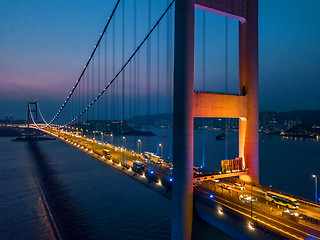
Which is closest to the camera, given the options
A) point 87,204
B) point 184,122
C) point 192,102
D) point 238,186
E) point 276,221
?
point 276,221

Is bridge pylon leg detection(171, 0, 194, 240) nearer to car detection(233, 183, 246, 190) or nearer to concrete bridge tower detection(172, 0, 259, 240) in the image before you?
concrete bridge tower detection(172, 0, 259, 240)

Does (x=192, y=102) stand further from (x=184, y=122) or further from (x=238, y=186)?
(x=238, y=186)

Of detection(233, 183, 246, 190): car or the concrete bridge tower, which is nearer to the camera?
the concrete bridge tower

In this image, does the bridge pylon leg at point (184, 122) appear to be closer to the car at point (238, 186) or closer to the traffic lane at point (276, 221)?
the traffic lane at point (276, 221)

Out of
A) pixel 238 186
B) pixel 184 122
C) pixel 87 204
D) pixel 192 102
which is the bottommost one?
pixel 87 204

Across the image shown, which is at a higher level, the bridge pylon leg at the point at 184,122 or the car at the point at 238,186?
the bridge pylon leg at the point at 184,122

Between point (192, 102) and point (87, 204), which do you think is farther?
point (87, 204)

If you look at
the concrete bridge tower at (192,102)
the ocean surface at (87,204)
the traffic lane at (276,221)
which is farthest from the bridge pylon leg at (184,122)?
the traffic lane at (276,221)

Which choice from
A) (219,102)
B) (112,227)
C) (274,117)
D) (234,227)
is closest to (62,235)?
(112,227)

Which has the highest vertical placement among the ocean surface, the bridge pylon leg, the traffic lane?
the bridge pylon leg

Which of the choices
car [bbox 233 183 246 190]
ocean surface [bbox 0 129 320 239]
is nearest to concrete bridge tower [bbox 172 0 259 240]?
car [bbox 233 183 246 190]

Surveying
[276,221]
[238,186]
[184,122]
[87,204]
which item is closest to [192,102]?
[184,122]

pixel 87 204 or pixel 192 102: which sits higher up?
pixel 192 102
